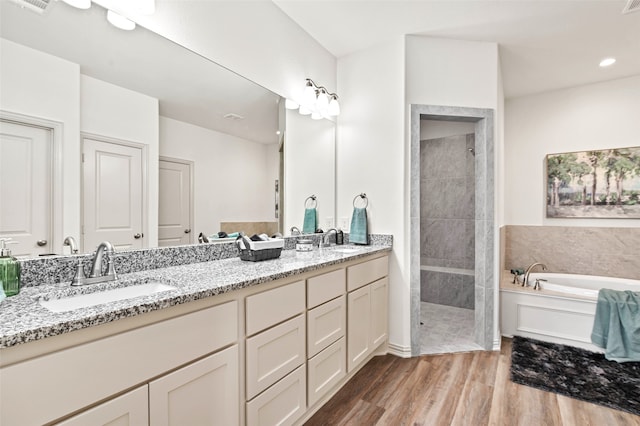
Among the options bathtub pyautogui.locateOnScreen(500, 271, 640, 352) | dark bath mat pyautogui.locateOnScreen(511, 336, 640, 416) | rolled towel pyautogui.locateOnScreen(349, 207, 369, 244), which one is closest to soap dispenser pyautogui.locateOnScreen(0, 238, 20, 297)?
rolled towel pyautogui.locateOnScreen(349, 207, 369, 244)

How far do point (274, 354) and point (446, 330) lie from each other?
2.30 m

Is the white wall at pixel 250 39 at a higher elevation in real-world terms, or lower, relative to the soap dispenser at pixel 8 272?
higher

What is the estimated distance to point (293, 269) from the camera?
1566 millimetres

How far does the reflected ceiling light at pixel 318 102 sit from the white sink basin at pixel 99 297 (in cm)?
182

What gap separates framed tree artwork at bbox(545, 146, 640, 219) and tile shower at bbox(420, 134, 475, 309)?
0.93 metres

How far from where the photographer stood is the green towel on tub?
2.42 metres

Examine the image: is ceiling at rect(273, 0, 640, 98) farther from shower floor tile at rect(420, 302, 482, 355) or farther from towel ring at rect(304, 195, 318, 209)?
shower floor tile at rect(420, 302, 482, 355)

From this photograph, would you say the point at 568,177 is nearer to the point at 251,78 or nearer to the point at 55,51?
the point at 251,78

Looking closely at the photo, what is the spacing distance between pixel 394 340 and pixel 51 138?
261 cm

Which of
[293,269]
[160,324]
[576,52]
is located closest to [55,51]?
[160,324]

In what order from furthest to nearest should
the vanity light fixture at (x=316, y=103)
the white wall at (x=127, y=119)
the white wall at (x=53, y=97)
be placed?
the vanity light fixture at (x=316, y=103), the white wall at (x=127, y=119), the white wall at (x=53, y=97)

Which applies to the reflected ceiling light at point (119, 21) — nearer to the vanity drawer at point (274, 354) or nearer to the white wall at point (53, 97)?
the white wall at point (53, 97)

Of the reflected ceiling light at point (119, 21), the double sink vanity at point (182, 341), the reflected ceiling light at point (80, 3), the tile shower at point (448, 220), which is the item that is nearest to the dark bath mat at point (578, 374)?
the tile shower at point (448, 220)

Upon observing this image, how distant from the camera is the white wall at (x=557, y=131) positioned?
336 cm
